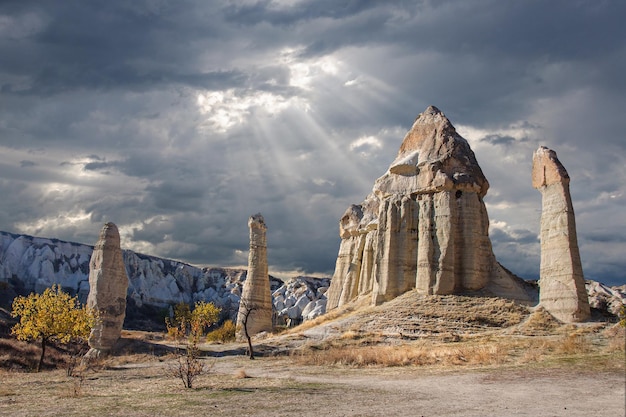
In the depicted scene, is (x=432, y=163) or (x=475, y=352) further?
(x=432, y=163)

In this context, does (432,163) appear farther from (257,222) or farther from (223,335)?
(223,335)

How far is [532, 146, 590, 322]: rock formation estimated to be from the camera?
2930cm

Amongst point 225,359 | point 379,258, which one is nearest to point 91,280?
point 225,359

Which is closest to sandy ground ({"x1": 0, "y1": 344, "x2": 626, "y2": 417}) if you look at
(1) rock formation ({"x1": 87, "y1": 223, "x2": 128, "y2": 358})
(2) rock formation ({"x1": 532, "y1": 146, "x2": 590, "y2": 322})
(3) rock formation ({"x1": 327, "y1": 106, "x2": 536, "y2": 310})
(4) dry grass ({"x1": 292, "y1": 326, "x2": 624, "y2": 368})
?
(4) dry grass ({"x1": 292, "y1": 326, "x2": 624, "y2": 368})

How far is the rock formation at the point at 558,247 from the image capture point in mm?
29297

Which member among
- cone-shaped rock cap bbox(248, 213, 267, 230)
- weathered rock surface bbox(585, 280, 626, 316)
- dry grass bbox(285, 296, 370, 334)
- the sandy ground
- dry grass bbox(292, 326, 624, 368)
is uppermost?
cone-shaped rock cap bbox(248, 213, 267, 230)

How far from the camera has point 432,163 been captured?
3919 centimetres

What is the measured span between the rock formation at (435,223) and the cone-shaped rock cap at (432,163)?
56 millimetres

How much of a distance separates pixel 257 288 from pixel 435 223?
52.7 feet

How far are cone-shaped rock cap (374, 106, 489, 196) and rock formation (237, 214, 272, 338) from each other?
11039mm

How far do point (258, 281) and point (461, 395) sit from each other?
3345 centimetres

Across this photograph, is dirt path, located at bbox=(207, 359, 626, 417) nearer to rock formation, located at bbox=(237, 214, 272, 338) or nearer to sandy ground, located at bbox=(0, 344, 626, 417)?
sandy ground, located at bbox=(0, 344, 626, 417)

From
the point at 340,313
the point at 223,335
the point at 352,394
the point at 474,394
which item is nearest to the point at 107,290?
the point at 340,313

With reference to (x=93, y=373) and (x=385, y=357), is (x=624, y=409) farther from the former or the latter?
(x=93, y=373)
